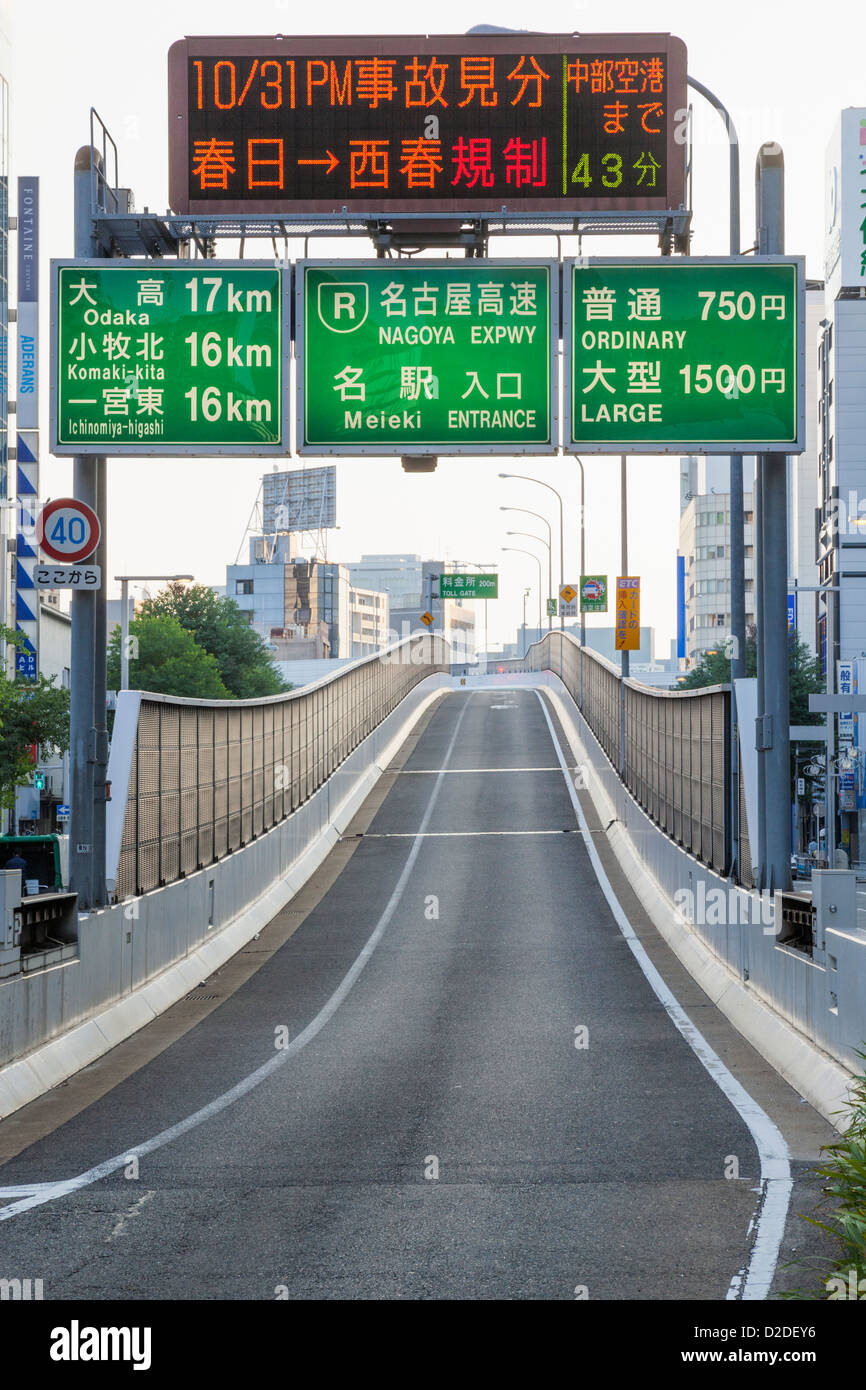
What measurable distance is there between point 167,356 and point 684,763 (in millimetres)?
12053

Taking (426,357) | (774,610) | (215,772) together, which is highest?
(426,357)

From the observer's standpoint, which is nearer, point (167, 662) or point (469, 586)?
point (167, 662)

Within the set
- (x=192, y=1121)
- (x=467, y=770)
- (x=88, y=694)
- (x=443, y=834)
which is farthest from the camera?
(x=467, y=770)

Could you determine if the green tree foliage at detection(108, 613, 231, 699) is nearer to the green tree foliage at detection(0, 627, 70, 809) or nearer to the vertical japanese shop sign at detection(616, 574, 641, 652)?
the green tree foliage at detection(0, 627, 70, 809)

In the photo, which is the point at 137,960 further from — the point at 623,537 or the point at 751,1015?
the point at 623,537

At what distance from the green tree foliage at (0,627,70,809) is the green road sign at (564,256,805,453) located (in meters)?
31.4

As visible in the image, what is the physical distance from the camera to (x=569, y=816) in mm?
40594

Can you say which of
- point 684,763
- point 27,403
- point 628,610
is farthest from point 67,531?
point 27,403

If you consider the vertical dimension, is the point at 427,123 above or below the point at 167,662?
above

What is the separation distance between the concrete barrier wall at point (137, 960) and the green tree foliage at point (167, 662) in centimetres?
5171

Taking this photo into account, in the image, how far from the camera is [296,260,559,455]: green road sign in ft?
53.2

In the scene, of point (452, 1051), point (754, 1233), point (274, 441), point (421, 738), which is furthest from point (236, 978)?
point (421, 738)

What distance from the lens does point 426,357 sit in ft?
53.3
